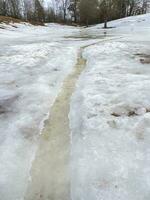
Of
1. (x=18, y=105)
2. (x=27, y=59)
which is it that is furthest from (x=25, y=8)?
(x=18, y=105)

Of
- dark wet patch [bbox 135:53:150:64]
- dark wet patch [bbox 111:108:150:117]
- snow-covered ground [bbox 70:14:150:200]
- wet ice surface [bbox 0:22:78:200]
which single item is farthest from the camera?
dark wet patch [bbox 135:53:150:64]

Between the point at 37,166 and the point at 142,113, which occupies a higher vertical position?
the point at 142,113

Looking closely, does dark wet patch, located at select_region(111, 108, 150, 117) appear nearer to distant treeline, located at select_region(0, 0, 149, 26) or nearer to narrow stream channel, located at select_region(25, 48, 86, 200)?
narrow stream channel, located at select_region(25, 48, 86, 200)

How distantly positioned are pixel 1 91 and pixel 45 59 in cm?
296

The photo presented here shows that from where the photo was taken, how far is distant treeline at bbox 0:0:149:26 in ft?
128

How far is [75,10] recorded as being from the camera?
5038 centimetres

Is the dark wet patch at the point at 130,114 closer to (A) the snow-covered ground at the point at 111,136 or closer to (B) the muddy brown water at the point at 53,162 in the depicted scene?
(A) the snow-covered ground at the point at 111,136

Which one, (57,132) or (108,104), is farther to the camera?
(108,104)

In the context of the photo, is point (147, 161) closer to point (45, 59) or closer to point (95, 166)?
point (95, 166)

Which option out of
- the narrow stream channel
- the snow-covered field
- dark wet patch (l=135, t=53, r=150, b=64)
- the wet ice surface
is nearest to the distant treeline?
dark wet patch (l=135, t=53, r=150, b=64)

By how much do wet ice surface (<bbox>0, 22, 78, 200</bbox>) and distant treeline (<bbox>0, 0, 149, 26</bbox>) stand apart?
32.8 meters

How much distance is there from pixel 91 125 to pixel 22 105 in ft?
4.85

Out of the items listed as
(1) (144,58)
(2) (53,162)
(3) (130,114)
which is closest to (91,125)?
(3) (130,114)

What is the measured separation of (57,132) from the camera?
351 cm
